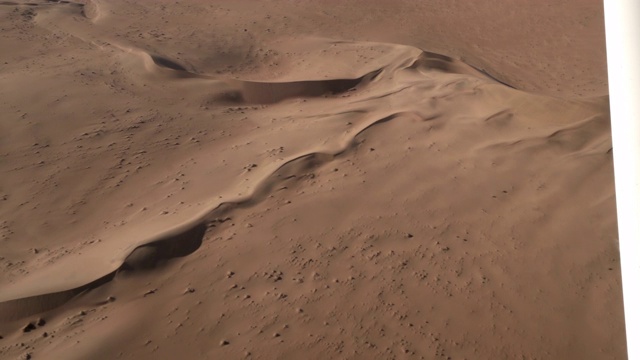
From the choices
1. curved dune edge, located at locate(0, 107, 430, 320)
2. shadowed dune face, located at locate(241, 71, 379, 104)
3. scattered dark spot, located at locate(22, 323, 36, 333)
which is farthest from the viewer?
shadowed dune face, located at locate(241, 71, 379, 104)

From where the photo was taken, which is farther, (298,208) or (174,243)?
(298,208)

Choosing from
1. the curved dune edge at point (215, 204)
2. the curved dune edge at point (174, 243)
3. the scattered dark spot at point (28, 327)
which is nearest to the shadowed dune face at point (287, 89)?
the curved dune edge at point (215, 204)

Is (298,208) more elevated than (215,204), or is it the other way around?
(215,204)

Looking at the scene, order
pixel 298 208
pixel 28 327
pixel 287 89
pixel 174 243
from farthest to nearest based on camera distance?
1. pixel 287 89
2. pixel 298 208
3. pixel 174 243
4. pixel 28 327

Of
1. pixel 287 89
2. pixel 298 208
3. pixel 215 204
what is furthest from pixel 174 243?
pixel 287 89

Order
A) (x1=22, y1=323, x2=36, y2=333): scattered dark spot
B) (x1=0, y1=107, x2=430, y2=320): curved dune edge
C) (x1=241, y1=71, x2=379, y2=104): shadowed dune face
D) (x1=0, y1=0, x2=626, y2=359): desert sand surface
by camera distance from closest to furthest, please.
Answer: (x1=0, y1=0, x2=626, y2=359): desert sand surface < (x1=22, y1=323, x2=36, y2=333): scattered dark spot < (x1=0, y1=107, x2=430, y2=320): curved dune edge < (x1=241, y1=71, x2=379, y2=104): shadowed dune face

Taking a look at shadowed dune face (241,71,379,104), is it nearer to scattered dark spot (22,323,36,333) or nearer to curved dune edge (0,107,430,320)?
curved dune edge (0,107,430,320)

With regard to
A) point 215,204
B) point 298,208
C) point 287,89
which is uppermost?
point 287,89

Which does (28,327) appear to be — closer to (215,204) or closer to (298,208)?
(215,204)

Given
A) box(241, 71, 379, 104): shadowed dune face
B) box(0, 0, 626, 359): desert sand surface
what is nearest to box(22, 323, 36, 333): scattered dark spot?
box(0, 0, 626, 359): desert sand surface

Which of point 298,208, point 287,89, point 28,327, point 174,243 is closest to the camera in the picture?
point 28,327
